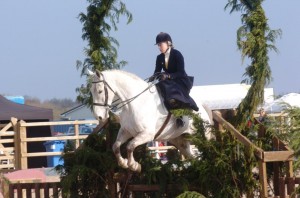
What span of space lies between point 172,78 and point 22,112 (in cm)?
1296

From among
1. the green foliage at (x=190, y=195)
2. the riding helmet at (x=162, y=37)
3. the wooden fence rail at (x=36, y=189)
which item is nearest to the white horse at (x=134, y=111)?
the riding helmet at (x=162, y=37)

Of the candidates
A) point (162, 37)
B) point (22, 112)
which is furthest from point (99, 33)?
point (22, 112)

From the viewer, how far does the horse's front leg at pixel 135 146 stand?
9.20 m

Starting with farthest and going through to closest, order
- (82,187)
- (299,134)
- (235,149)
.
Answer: (82,187) < (235,149) < (299,134)

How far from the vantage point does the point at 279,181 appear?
8.36 meters

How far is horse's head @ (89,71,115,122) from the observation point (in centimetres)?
941

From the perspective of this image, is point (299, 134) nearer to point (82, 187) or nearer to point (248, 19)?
point (248, 19)

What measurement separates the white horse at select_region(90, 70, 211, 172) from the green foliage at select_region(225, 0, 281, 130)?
1.22 m

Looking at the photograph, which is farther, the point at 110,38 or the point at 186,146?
the point at 110,38

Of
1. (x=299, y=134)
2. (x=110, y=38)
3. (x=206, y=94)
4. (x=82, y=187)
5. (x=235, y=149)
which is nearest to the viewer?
(x=299, y=134)

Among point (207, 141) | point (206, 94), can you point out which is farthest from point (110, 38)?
point (206, 94)

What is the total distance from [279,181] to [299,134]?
115cm

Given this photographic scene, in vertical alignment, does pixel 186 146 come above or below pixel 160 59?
below

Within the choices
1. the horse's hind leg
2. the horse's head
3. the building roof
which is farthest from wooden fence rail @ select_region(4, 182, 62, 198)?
the building roof
